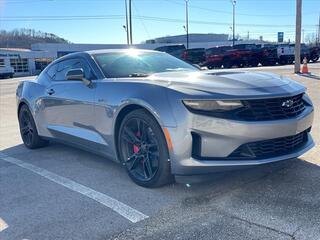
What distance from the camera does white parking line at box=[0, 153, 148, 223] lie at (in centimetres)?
348

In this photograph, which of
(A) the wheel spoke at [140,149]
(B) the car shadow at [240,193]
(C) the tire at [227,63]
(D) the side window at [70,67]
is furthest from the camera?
(C) the tire at [227,63]

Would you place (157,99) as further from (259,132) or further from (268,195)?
(268,195)

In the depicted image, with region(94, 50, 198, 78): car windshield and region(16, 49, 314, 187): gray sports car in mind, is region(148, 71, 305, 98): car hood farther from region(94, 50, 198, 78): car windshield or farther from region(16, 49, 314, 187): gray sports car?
region(94, 50, 198, 78): car windshield

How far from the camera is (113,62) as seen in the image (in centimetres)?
503

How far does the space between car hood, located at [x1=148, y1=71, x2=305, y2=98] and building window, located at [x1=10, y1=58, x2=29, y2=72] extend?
2095 inches

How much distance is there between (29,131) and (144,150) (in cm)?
296

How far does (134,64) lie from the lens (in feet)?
16.5

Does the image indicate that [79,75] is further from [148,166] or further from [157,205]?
[157,205]

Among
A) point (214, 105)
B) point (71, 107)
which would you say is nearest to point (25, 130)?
point (71, 107)

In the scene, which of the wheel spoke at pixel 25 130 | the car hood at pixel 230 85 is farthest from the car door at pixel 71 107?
the car hood at pixel 230 85

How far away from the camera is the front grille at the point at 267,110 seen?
3590 millimetres

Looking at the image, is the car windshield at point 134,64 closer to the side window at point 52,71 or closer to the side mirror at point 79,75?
the side mirror at point 79,75

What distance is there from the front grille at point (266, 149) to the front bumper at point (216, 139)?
5 cm

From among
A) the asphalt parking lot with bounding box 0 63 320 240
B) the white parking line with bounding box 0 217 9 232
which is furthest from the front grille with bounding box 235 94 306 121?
the white parking line with bounding box 0 217 9 232
